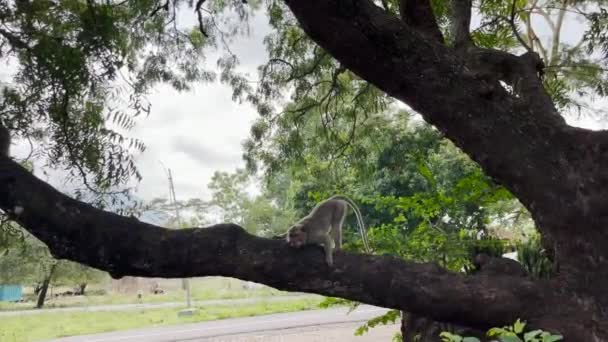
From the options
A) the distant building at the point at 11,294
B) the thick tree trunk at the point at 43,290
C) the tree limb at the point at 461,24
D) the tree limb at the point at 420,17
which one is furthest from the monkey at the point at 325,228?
the distant building at the point at 11,294

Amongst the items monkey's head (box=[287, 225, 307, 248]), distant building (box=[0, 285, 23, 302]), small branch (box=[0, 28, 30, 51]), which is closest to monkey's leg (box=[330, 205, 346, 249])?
monkey's head (box=[287, 225, 307, 248])

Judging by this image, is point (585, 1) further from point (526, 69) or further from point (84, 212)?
point (84, 212)

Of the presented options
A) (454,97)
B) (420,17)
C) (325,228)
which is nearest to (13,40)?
(325,228)

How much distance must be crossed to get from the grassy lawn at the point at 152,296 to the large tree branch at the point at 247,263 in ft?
68.4

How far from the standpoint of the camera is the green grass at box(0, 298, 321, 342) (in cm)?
1530

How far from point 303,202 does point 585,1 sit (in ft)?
37.7

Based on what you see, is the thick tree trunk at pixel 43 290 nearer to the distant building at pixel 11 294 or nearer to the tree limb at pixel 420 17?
the distant building at pixel 11 294

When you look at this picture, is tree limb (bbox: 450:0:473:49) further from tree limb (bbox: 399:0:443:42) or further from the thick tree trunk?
the thick tree trunk

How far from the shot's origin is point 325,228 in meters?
5.02

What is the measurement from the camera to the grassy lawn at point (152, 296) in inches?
927

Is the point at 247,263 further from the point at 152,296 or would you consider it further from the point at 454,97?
the point at 152,296

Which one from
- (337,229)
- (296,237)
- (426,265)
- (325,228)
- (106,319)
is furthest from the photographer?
(106,319)

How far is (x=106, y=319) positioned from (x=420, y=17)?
16072 mm

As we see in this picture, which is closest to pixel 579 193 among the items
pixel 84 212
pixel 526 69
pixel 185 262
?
pixel 526 69
